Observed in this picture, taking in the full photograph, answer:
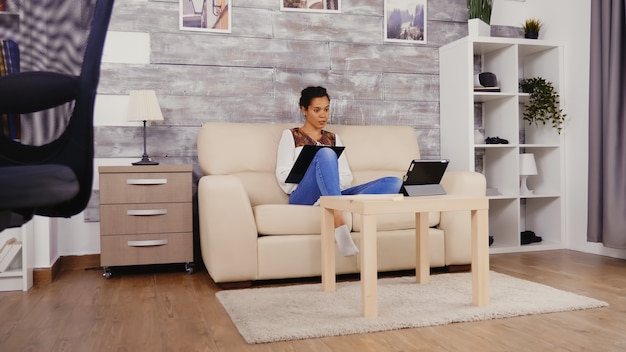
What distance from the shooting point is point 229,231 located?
279cm

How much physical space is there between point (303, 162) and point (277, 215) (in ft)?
1.18

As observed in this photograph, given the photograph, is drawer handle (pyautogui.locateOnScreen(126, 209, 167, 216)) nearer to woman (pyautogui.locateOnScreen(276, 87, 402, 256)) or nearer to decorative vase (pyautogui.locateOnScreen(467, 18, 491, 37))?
woman (pyautogui.locateOnScreen(276, 87, 402, 256))

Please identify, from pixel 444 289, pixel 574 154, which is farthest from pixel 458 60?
pixel 444 289

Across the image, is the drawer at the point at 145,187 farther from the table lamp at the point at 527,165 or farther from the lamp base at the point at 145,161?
the table lamp at the point at 527,165

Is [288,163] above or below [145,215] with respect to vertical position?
above

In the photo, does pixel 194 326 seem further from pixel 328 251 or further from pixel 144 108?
pixel 144 108

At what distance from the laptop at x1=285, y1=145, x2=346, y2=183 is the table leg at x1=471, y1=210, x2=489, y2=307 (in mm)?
898

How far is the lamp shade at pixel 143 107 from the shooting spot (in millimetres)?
3295

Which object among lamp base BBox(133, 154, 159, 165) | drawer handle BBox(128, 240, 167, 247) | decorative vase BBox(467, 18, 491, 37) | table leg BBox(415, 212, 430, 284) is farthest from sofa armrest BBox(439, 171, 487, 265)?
lamp base BBox(133, 154, 159, 165)

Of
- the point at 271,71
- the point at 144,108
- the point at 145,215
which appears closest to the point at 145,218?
the point at 145,215

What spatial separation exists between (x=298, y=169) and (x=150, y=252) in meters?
0.92

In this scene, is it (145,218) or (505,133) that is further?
(505,133)

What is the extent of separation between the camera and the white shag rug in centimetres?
202

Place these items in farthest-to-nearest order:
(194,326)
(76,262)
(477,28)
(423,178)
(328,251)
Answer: (477,28) < (76,262) < (328,251) < (423,178) < (194,326)
